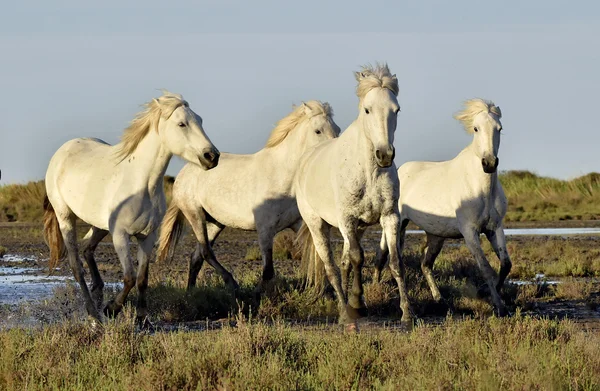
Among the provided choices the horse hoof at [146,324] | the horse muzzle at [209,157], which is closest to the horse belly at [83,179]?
the horse hoof at [146,324]

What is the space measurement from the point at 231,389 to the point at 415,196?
7.29 meters

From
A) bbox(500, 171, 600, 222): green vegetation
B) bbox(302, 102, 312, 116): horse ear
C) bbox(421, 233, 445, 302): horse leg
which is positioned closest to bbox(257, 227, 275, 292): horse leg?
bbox(302, 102, 312, 116): horse ear

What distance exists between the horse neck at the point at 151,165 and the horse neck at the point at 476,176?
364 cm

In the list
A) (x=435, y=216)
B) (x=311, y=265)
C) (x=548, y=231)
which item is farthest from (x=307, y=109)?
(x=548, y=231)

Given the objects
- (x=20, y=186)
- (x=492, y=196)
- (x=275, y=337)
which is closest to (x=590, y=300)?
(x=492, y=196)

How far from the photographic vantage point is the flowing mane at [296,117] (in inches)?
510

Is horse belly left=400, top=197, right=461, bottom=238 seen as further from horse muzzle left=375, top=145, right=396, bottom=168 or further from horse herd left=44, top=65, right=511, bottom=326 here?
horse muzzle left=375, top=145, right=396, bottom=168

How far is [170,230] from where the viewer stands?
597 inches

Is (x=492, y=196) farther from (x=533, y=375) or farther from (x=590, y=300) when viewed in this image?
(x=533, y=375)

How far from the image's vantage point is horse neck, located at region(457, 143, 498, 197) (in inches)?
468

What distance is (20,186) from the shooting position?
120 ft

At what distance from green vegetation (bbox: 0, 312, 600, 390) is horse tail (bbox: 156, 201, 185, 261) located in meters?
6.59

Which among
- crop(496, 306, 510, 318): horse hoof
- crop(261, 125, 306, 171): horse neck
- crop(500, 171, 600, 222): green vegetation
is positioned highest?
crop(500, 171, 600, 222): green vegetation

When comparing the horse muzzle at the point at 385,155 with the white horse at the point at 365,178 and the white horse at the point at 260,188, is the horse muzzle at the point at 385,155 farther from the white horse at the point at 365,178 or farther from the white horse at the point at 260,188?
the white horse at the point at 260,188
